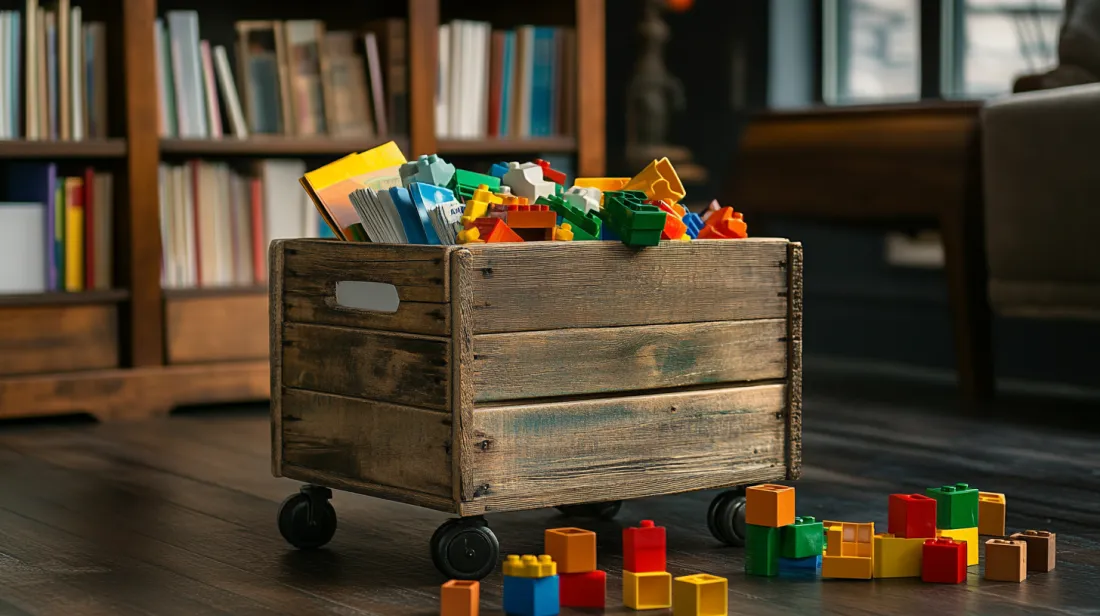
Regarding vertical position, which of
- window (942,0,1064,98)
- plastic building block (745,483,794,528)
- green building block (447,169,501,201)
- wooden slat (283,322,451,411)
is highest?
window (942,0,1064,98)

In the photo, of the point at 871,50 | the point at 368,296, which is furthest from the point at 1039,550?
the point at 871,50

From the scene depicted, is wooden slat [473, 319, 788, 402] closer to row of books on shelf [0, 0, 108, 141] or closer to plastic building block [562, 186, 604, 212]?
plastic building block [562, 186, 604, 212]

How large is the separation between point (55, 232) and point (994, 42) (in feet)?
7.53

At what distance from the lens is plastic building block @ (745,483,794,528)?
1.61 meters

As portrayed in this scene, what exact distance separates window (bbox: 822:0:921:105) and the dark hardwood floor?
139 cm

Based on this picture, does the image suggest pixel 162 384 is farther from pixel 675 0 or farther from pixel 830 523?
pixel 675 0

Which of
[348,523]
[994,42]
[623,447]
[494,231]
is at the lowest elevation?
[348,523]

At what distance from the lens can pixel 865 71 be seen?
4082 mm

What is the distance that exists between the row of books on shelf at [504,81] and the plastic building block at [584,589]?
6.05 ft

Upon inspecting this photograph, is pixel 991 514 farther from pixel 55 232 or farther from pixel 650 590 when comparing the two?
pixel 55 232

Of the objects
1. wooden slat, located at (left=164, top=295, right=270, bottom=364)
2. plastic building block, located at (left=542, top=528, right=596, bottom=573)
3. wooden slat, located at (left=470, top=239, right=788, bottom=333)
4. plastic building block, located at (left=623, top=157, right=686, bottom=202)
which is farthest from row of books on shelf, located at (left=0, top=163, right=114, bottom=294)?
plastic building block, located at (left=542, top=528, right=596, bottom=573)

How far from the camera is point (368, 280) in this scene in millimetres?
1678

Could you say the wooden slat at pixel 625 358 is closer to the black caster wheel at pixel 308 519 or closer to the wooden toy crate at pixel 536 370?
the wooden toy crate at pixel 536 370

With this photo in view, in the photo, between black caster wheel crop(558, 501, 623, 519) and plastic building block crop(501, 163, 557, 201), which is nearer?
plastic building block crop(501, 163, 557, 201)
